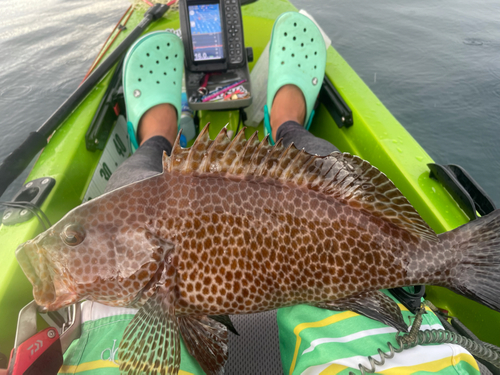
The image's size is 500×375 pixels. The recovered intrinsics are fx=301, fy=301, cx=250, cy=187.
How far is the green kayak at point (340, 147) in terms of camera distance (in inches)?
57.8

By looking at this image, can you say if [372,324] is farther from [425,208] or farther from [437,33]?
[437,33]

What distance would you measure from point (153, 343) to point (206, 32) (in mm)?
2811

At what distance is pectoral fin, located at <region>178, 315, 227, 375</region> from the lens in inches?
48.9

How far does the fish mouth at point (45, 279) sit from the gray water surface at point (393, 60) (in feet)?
10.6

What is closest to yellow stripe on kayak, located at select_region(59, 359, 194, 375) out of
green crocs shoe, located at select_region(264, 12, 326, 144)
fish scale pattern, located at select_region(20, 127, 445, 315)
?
fish scale pattern, located at select_region(20, 127, 445, 315)

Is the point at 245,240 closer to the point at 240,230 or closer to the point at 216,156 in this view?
the point at 240,230

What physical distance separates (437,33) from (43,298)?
792 centimetres

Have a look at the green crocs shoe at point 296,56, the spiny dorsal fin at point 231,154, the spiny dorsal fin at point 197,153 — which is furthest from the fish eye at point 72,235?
the green crocs shoe at point 296,56

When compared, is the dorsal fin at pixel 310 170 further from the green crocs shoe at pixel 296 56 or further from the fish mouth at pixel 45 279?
the green crocs shoe at pixel 296 56

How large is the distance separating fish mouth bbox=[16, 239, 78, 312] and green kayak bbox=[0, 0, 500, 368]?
31 centimetres

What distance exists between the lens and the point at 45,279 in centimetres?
118

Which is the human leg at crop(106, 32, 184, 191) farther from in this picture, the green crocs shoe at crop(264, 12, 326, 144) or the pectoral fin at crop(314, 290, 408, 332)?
the pectoral fin at crop(314, 290, 408, 332)

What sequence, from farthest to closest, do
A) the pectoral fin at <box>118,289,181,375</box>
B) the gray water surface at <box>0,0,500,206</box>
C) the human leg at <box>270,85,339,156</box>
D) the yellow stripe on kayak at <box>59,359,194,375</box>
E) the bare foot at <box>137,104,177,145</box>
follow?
the gray water surface at <box>0,0,500,206</box> → the bare foot at <box>137,104,177,145</box> → the human leg at <box>270,85,339,156</box> → the yellow stripe on kayak at <box>59,359,194,375</box> → the pectoral fin at <box>118,289,181,375</box>

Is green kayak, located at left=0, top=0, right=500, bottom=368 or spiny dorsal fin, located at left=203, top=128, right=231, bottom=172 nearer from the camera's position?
spiny dorsal fin, located at left=203, top=128, right=231, bottom=172
